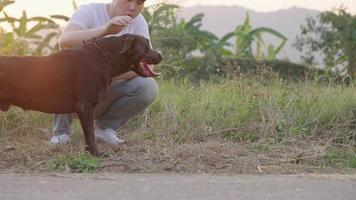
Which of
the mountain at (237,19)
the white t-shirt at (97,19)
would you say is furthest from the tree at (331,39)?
the white t-shirt at (97,19)

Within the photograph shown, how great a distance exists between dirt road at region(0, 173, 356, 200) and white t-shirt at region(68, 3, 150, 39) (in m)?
1.57

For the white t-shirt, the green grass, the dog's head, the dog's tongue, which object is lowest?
the green grass

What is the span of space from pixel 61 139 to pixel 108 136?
39cm

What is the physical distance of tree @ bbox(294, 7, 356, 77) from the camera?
15141 mm

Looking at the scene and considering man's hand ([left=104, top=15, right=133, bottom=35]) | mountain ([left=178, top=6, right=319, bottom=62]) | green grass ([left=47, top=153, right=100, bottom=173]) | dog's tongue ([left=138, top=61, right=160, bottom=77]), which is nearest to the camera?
green grass ([left=47, top=153, right=100, bottom=173])

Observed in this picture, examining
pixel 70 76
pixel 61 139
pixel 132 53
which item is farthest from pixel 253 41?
pixel 70 76

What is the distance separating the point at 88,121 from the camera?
4.75m

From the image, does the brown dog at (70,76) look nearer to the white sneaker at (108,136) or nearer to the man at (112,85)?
the man at (112,85)

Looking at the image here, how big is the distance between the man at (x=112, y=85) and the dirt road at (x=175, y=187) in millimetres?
1320

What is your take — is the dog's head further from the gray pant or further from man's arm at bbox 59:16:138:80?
the gray pant

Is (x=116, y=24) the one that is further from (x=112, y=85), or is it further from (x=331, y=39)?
(x=331, y=39)

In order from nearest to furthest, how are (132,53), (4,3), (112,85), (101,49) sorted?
(101,49) < (132,53) < (112,85) < (4,3)

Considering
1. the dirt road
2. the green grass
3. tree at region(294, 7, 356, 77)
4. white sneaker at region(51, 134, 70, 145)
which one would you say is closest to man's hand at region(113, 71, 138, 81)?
white sneaker at region(51, 134, 70, 145)

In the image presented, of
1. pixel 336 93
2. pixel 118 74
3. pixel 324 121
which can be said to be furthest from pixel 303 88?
pixel 118 74
